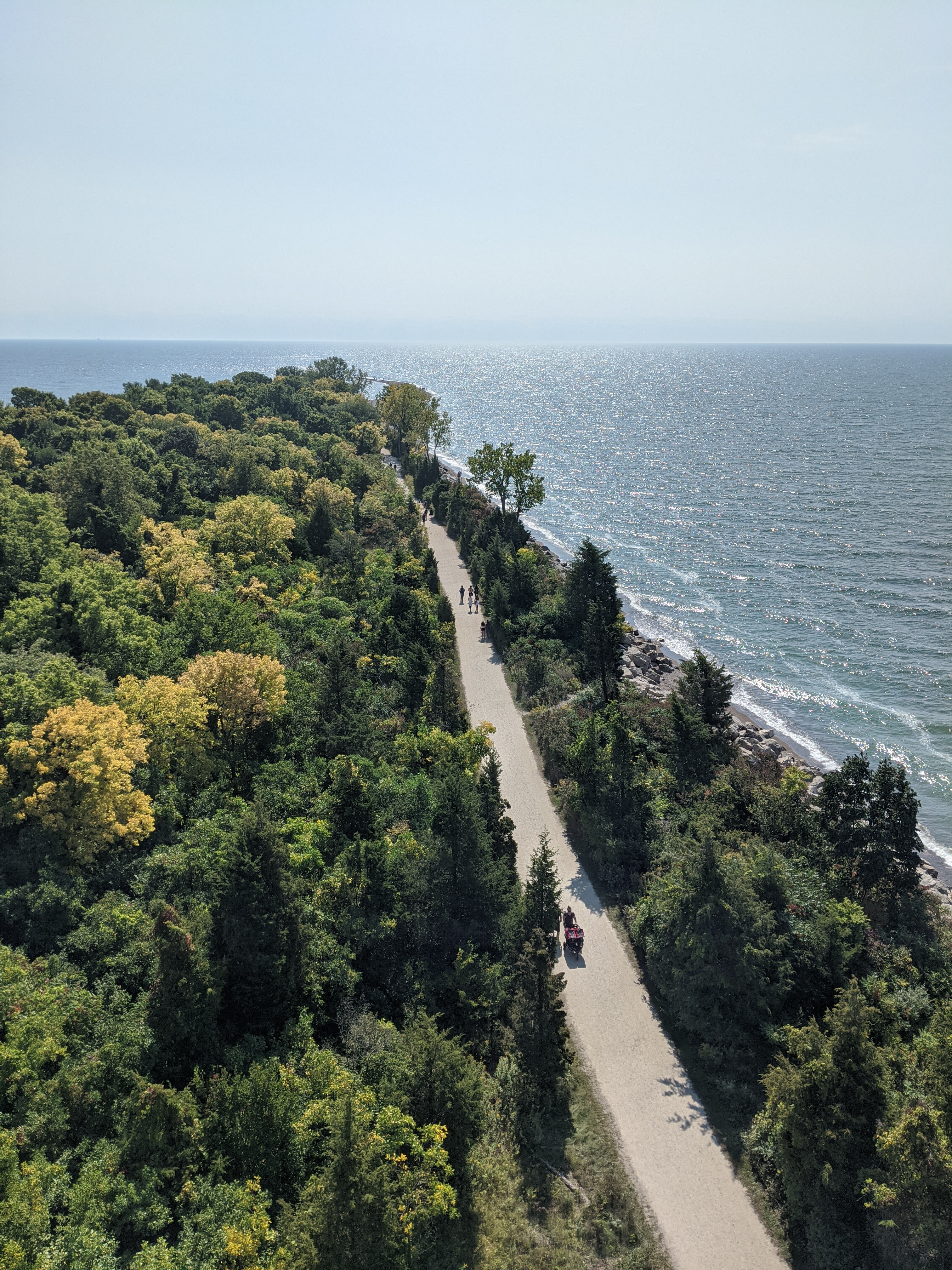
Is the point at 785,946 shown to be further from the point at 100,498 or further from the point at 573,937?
the point at 100,498

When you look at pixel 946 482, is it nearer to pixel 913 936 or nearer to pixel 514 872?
pixel 913 936

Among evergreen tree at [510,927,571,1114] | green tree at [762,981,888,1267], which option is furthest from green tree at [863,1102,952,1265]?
evergreen tree at [510,927,571,1114]

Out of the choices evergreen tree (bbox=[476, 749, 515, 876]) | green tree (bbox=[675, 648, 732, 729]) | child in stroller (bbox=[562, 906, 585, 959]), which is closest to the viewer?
child in stroller (bbox=[562, 906, 585, 959])

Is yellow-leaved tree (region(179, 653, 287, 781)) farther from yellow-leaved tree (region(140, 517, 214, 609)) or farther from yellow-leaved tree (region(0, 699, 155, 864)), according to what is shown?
yellow-leaved tree (region(140, 517, 214, 609))

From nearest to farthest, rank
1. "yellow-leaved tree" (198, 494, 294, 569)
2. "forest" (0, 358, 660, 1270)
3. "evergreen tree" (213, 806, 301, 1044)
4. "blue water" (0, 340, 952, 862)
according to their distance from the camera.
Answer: "forest" (0, 358, 660, 1270)
"evergreen tree" (213, 806, 301, 1044)
"blue water" (0, 340, 952, 862)
"yellow-leaved tree" (198, 494, 294, 569)

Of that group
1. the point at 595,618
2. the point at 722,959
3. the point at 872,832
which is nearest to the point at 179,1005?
the point at 722,959

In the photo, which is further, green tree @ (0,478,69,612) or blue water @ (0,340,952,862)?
blue water @ (0,340,952,862)
